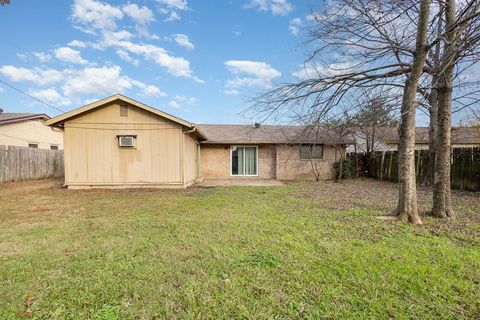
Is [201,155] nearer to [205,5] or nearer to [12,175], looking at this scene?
[205,5]

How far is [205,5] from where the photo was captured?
990 cm

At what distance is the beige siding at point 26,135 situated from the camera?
50.4 feet

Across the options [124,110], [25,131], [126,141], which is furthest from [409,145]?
[25,131]

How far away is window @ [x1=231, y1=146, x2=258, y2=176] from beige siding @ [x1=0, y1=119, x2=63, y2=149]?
381 inches

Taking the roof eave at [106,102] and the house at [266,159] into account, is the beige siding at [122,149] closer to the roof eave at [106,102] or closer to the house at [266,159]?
the roof eave at [106,102]

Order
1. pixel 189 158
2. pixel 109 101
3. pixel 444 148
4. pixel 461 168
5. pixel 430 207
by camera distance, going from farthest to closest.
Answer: pixel 189 158 → pixel 109 101 → pixel 461 168 → pixel 430 207 → pixel 444 148

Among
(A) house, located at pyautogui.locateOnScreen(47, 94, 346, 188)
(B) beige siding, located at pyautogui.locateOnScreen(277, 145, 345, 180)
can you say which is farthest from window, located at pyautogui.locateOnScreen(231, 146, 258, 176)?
(A) house, located at pyautogui.locateOnScreen(47, 94, 346, 188)

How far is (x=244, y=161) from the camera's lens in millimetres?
15297

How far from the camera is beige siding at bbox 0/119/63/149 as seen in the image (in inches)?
605

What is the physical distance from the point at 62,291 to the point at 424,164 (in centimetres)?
1353

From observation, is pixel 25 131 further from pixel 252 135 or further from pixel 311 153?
pixel 311 153

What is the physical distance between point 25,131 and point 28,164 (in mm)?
4931

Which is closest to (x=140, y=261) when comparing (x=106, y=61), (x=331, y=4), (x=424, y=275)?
(x=424, y=275)

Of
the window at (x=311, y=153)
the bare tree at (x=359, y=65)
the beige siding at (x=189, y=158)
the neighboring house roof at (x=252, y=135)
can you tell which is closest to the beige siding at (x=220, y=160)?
the neighboring house roof at (x=252, y=135)
